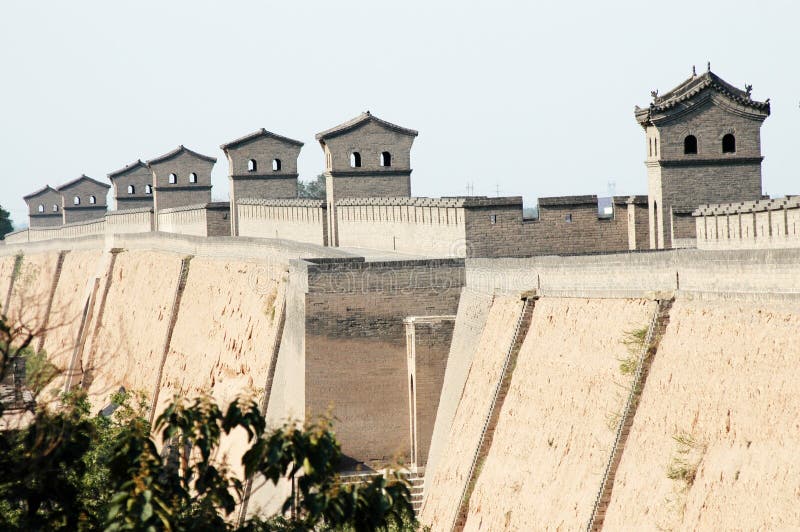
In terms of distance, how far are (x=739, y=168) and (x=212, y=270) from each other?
37.9ft

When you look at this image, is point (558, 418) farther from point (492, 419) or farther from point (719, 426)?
point (719, 426)

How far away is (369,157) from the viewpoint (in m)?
Result: 34.1

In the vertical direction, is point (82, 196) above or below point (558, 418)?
above

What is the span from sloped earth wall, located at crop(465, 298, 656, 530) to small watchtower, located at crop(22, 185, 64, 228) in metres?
54.8

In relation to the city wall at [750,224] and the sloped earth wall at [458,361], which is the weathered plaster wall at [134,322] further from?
the city wall at [750,224]

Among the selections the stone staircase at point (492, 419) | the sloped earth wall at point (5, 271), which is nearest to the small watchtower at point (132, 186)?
the sloped earth wall at point (5, 271)

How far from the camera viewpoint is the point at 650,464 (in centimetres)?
1227

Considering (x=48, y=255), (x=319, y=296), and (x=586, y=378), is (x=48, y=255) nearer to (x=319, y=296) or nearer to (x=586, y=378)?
(x=319, y=296)

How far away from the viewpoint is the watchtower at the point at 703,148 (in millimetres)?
24797

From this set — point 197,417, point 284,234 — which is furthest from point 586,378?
point 284,234

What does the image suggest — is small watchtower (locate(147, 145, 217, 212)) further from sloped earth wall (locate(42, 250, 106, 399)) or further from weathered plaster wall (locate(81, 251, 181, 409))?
weathered plaster wall (locate(81, 251, 181, 409))

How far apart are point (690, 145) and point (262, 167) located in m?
19.2

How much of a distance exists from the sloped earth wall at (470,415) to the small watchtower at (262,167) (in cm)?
2390

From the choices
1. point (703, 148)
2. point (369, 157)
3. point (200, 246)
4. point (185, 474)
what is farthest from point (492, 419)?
point (369, 157)
